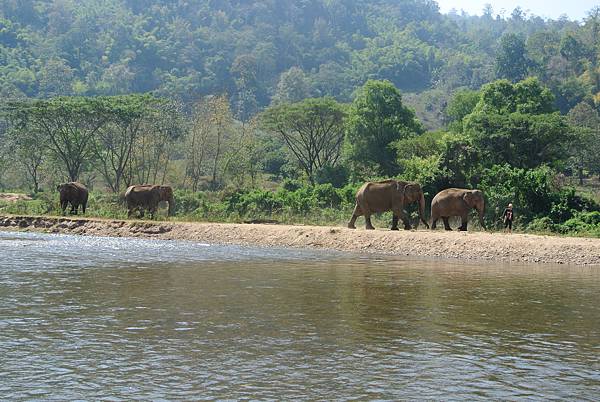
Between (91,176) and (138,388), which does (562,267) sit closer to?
(138,388)

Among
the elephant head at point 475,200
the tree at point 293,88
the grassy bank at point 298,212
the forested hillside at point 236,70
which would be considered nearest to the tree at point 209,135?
the grassy bank at point 298,212

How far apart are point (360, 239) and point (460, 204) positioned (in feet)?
17.2

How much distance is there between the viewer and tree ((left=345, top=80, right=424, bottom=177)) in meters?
A: 65.9

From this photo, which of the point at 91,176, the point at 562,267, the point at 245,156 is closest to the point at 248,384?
the point at 562,267

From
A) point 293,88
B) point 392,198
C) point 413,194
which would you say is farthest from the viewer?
point 293,88

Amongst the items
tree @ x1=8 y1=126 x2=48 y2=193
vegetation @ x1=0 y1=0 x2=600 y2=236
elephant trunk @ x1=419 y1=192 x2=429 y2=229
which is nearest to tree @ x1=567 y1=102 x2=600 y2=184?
vegetation @ x1=0 y1=0 x2=600 y2=236

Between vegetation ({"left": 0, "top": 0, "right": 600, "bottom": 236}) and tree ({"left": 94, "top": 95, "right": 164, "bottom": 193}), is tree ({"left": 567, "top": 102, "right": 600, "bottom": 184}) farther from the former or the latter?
tree ({"left": 94, "top": 95, "right": 164, "bottom": 193})

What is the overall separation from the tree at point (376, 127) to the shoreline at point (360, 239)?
28.3m

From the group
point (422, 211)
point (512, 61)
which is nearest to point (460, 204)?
point (422, 211)

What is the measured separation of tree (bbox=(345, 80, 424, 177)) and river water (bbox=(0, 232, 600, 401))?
135ft

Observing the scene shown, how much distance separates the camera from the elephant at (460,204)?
1369 inches

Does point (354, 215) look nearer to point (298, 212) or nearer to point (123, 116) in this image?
point (298, 212)

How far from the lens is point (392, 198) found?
35969mm

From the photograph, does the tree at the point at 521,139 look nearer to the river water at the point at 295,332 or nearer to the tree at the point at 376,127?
the tree at the point at 376,127
